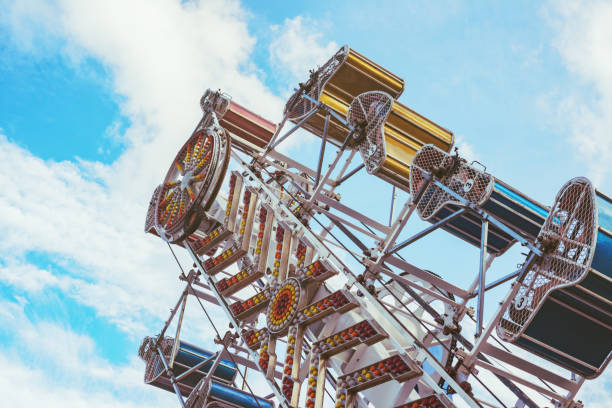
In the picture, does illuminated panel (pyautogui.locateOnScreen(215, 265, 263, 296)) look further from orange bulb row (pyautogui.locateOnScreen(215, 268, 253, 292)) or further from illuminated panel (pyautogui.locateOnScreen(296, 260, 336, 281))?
illuminated panel (pyautogui.locateOnScreen(296, 260, 336, 281))

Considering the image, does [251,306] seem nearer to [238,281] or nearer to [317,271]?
[238,281]

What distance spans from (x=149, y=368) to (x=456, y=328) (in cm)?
1199

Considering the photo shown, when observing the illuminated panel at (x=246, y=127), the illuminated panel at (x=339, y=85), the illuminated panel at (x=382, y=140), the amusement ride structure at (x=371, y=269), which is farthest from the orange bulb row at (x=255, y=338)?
the illuminated panel at (x=246, y=127)

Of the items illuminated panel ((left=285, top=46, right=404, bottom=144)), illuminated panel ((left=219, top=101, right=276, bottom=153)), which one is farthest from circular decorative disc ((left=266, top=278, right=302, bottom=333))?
illuminated panel ((left=219, top=101, right=276, bottom=153))

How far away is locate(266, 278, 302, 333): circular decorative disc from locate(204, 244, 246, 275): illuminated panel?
2.19 metres

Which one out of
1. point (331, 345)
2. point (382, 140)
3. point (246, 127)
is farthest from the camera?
point (246, 127)

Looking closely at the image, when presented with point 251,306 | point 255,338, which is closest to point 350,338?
point 255,338

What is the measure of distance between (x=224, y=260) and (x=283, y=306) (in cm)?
318

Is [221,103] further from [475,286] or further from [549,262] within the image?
[549,262]

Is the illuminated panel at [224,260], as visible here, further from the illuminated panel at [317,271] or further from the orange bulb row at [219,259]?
the illuminated panel at [317,271]

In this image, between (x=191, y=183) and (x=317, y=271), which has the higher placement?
(x=191, y=183)

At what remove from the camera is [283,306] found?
48.5ft

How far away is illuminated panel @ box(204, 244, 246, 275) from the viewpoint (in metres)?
17.1

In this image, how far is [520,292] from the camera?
1163 cm
